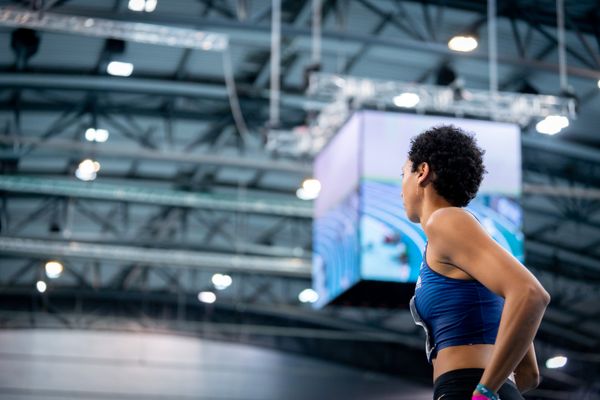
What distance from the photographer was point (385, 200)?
948cm

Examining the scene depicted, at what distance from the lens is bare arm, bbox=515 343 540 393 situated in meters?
2.39

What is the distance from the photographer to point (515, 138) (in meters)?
9.98

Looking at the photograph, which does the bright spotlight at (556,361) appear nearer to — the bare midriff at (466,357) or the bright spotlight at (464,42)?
the bright spotlight at (464,42)

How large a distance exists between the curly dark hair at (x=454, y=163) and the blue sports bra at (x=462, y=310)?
0.62ft

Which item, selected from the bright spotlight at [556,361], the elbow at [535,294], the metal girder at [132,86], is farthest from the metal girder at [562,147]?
the elbow at [535,294]

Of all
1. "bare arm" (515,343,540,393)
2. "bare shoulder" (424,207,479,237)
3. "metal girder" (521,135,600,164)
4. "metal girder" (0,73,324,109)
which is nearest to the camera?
"bare shoulder" (424,207,479,237)

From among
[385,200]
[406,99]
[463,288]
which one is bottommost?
[463,288]

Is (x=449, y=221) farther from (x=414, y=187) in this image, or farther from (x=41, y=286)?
(x=41, y=286)

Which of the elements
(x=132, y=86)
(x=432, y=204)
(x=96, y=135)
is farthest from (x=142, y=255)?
(x=432, y=204)

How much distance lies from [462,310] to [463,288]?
5 centimetres

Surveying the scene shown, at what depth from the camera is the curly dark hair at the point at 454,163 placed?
88.2 inches

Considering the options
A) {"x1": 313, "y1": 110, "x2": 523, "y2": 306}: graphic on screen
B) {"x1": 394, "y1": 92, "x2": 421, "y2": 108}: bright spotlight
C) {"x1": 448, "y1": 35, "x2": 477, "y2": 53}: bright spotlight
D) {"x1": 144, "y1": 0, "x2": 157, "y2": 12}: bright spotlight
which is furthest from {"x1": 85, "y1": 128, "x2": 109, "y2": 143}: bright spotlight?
{"x1": 448, "y1": 35, "x2": 477, "y2": 53}: bright spotlight

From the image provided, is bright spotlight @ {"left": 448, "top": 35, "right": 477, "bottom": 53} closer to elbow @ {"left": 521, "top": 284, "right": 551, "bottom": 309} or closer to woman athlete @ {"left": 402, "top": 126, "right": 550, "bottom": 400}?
woman athlete @ {"left": 402, "top": 126, "right": 550, "bottom": 400}

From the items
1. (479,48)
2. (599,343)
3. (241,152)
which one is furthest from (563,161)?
(599,343)
